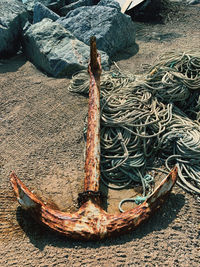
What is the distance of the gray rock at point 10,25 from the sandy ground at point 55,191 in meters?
0.79

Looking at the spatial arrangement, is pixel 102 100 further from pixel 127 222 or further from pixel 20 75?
pixel 20 75

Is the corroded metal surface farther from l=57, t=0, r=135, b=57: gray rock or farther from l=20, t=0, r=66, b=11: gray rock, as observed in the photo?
l=20, t=0, r=66, b=11: gray rock

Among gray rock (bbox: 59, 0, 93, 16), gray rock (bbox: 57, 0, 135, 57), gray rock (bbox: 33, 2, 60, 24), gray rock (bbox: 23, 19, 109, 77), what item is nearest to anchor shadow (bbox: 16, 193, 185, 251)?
gray rock (bbox: 23, 19, 109, 77)

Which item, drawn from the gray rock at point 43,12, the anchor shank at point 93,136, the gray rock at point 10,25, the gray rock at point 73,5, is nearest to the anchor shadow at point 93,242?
the anchor shank at point 93,136

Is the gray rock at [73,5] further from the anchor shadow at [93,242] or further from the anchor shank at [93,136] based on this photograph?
the anchor shadow at [93,242]

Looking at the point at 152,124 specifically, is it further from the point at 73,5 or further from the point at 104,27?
the point at 73,5

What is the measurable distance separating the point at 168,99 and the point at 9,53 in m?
4.24

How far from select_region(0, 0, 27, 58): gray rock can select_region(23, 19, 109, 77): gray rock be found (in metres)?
0.30

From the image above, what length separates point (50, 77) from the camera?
16.9 ft

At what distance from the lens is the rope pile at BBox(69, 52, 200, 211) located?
2963 mm

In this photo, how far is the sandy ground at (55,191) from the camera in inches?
83.5

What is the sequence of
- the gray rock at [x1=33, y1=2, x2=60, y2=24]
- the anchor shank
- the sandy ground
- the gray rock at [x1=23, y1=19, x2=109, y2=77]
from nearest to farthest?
1. the sandy ground
2. the anchor shank
3. the gray rock at [x1=23, y1=19, x2=109, y2=77]
4. the gray rock at [x1=33, y1=2, x2=60, y2=24]

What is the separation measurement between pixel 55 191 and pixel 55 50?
3402 mm

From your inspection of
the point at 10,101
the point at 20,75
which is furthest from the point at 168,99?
the point at 20,75
